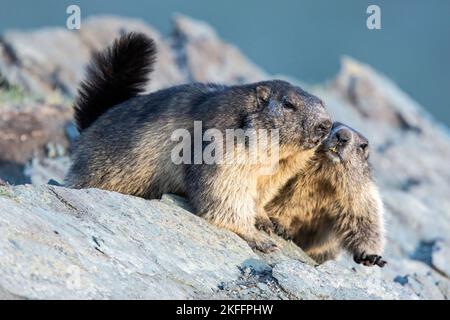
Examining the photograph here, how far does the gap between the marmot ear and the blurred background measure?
208 feet

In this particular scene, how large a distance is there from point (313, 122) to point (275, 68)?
64.5m

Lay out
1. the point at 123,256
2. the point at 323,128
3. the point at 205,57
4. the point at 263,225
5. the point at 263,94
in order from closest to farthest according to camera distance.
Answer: the point at 123,256 < the point at 323,128 < the point at 263,94 < the point at 263,225 < the point at 205,57

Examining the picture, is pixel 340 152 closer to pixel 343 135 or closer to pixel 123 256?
pixel 343 135

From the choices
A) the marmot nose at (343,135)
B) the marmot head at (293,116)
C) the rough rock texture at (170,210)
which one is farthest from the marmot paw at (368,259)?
the marmot head at (293,116)

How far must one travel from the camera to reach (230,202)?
988cm

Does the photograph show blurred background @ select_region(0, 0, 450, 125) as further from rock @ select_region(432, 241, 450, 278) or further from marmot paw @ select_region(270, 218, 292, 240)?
marmot paw @ select_region(270, 218, 292, 240)

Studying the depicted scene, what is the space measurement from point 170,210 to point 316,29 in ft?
295

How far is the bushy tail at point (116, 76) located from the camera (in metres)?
12.3

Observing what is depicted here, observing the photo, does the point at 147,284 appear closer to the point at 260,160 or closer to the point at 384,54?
the point at 260,160

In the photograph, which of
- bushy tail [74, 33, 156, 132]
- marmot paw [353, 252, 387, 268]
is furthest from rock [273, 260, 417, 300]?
bushy tail [74, 33, 156, 132]

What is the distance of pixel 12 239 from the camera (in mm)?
7523

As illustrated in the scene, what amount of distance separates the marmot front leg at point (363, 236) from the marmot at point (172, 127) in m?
1.09

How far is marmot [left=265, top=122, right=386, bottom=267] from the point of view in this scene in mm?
10594

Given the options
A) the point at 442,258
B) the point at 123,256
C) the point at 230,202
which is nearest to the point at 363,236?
the point at 230,202
